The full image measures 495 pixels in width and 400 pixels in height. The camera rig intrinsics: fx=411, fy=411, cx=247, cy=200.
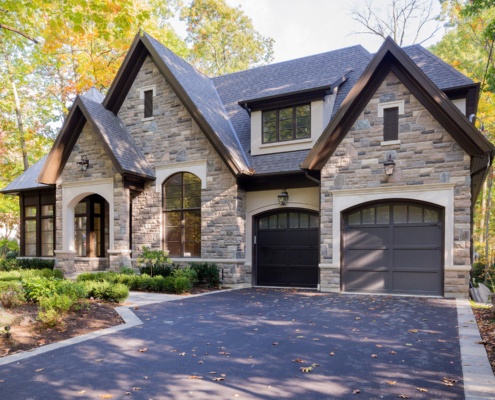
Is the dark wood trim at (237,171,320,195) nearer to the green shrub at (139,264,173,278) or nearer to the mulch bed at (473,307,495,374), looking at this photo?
the green shrub at (139,264,173,278)

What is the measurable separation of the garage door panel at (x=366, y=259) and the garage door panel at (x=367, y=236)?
20cm

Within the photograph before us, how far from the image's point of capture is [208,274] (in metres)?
11.8

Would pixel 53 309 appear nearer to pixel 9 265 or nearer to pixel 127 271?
pixel 127 271

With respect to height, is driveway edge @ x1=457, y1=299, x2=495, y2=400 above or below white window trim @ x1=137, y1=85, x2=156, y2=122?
below

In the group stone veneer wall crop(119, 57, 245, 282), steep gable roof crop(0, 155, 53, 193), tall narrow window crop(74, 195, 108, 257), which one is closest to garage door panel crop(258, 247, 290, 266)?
stone veneer wall crop(119, 57, 245, 282)

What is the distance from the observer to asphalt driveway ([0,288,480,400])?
390 cm

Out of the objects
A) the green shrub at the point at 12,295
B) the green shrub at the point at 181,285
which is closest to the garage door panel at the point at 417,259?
the green shrub at the point at 181,285

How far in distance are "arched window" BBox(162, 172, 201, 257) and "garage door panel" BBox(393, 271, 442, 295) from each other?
5.88 metres

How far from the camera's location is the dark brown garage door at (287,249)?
39.6ft

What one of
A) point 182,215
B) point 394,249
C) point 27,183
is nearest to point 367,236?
point 394,249

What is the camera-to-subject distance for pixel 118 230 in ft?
42.6

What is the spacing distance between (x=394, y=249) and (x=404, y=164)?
2.15 meters

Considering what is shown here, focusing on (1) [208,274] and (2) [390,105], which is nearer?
(2) [390,105]

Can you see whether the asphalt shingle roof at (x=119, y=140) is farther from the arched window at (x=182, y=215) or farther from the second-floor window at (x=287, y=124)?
the second-floor window at (x=287, y=124)
